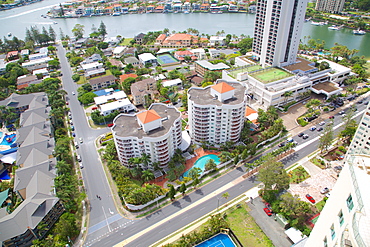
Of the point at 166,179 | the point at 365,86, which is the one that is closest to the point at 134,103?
the point at 166,179

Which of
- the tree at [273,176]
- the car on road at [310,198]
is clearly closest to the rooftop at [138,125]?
the tree at [273,176]

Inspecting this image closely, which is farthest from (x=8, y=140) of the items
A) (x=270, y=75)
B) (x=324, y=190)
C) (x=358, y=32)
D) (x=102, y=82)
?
(x=358, y=32)

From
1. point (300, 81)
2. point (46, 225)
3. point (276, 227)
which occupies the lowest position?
point (276, 227)

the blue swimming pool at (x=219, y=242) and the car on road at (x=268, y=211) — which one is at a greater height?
the car on road at (x=268, y=211)

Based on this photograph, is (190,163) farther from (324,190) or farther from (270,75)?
(270,75)

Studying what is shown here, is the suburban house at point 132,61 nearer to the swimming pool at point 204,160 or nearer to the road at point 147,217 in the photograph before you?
the road at point 147,217

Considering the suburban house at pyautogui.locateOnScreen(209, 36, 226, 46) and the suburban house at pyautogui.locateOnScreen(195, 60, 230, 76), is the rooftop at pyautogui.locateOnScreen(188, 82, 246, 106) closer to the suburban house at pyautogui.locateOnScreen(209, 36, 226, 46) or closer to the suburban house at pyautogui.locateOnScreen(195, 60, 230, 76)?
the suburban house at pyautogui.locateOnScreen(195, 60, 230, 76)

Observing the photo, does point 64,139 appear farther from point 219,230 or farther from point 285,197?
point 285,197
